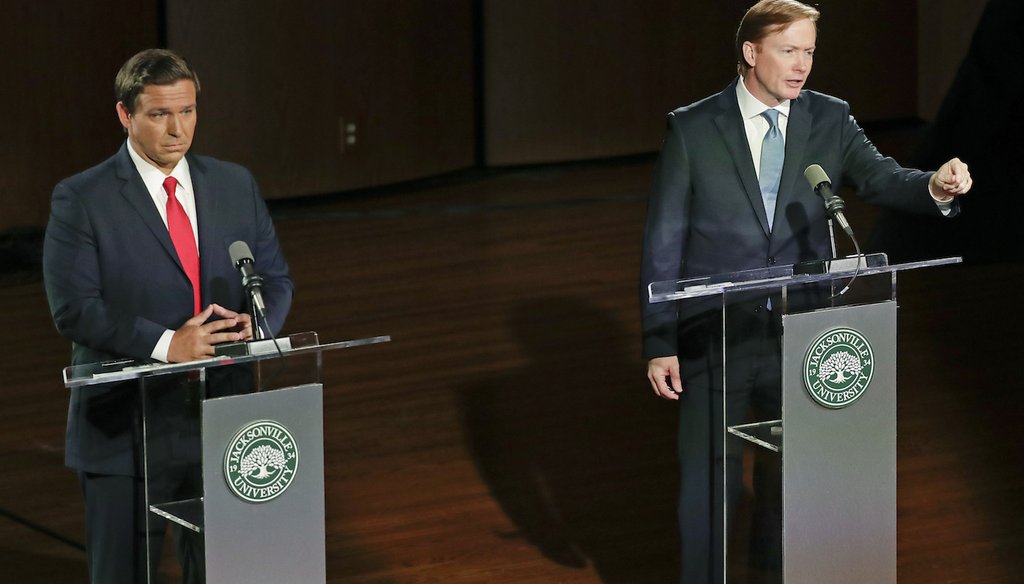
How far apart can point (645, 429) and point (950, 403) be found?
1.05m

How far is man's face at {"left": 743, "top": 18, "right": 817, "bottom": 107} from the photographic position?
3.22m

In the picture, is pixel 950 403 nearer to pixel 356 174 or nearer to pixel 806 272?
pixel 806 272

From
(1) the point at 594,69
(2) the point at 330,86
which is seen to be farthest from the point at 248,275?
(1) the point at 594,69

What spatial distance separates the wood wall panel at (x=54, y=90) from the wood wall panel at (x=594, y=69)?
2636mm

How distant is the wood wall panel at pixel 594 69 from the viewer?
33.8 feet

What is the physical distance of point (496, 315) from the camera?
22.0 ft

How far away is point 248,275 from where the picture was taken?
2592 mm

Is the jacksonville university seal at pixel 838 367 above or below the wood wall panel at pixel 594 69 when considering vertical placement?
below

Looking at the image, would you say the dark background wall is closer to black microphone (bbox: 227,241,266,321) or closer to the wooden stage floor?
the wooden stage floor

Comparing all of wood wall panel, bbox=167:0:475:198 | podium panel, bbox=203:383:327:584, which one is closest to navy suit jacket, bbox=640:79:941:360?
podium panel, bbox=203:383:327:584

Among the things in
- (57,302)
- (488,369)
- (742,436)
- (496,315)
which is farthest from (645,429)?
(57,302)

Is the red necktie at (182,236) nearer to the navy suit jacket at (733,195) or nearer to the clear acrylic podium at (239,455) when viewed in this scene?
the clear acrylic podium at (239,455)

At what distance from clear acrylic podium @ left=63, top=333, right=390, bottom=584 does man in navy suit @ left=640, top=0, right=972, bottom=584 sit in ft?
3.01

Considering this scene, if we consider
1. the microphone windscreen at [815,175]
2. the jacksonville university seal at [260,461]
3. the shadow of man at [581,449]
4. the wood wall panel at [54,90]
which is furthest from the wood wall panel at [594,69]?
the jacksonville university seal at [260,461]
